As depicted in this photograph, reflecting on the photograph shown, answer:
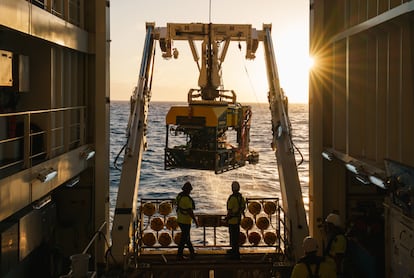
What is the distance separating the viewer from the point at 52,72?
34.6 feet

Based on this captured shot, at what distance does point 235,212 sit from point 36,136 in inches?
161

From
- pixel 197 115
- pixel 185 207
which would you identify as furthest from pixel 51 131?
pixel 197 115

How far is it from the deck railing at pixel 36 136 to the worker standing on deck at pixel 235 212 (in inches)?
137

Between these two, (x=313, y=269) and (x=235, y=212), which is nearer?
(x=313, y=269)

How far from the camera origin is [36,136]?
395 inches

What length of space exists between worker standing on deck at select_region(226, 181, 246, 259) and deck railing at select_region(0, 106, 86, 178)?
11.4ft

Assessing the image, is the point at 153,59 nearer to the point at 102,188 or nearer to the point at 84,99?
the point at 84,99

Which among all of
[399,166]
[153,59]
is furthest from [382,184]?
[153,59]

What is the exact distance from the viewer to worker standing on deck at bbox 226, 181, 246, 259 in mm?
10461

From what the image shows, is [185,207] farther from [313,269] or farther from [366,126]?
[313,269]

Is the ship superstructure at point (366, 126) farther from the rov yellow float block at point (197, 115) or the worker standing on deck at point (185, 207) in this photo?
the worker standing on deck at point (185, 207)

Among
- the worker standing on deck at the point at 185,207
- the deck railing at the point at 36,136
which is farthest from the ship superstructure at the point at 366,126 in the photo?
the deck railing at the point at 36,136

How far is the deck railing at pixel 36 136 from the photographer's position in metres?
7.95

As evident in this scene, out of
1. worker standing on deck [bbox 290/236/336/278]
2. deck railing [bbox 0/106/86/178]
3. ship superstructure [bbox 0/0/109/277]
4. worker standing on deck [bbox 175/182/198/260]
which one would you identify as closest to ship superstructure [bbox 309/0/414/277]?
worker standing on deck [bbox 290/236/336/278]
